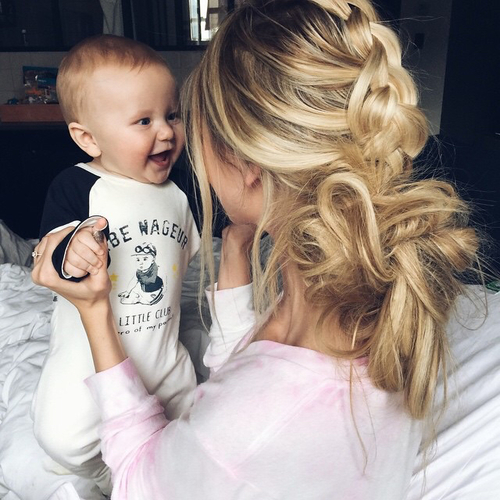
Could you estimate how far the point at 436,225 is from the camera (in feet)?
2.08

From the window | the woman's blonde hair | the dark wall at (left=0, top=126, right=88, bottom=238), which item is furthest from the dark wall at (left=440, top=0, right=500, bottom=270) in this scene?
the woman's blonde hair

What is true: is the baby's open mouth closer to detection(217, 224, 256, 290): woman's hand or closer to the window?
detection(217, 224, 256, 290): woman's hand

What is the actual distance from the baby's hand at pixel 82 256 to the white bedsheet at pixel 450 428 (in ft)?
1.35

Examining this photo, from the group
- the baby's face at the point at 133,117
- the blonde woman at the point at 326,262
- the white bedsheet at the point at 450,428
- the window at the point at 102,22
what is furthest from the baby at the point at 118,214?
the window at the point at 102,22

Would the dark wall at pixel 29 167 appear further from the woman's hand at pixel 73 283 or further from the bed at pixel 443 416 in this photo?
the woman's hand at pixel 73 283

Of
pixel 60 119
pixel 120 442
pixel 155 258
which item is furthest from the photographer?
pixel 60 119

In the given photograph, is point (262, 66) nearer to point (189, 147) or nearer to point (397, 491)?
point (189, 147)

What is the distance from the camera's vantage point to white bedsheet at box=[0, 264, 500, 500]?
0.87m

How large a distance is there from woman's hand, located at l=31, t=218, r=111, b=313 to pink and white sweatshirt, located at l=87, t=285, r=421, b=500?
0.22 m

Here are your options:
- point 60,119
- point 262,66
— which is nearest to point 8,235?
point 60,119

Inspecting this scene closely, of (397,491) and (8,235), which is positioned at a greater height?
(397,491)

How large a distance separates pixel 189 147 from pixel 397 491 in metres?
0.56

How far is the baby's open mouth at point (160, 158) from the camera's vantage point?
3.37 feet

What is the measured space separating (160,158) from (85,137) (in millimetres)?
144
